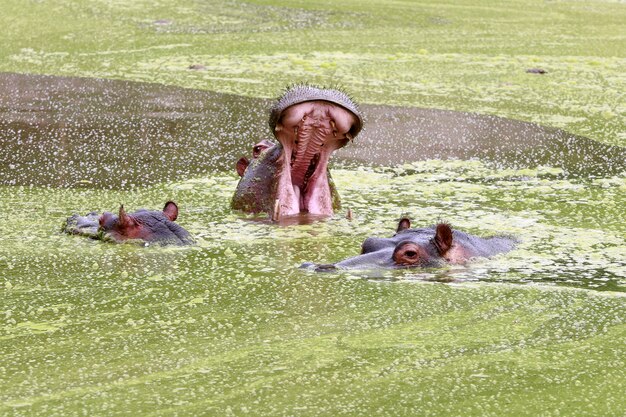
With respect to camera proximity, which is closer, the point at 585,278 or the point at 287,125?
the point at 585,278

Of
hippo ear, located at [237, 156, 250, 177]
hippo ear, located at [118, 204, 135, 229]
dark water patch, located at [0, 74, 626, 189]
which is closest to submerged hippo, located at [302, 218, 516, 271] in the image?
hippo ear, located at [118, 204, 135, 229]

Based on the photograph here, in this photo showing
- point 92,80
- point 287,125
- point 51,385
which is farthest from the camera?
point 92,80

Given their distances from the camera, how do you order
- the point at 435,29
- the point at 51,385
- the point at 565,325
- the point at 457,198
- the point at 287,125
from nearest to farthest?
the point at 51,385 → the point at 565,325 → the point at 287,125 → the point at 457,198 → the point at 435,29

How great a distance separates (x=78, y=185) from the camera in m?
5.59

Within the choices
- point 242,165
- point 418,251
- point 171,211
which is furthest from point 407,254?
point 242,165

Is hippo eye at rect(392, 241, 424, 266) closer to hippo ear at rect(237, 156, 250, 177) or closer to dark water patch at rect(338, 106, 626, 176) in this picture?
hippo ear at rect(237, 156, 250, 177)

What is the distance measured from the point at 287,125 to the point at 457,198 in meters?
0.82

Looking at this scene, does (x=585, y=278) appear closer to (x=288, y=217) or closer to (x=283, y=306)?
(x=283, y=306)

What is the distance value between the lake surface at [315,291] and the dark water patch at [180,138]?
0.02 meters

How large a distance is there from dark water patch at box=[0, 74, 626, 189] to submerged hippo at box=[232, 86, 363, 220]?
726mm

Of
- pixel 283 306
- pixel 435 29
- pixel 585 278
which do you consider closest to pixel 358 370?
pixel 283 306

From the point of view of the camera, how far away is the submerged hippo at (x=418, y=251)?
4066 millimetres

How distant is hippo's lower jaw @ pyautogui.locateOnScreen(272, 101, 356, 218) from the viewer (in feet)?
15.9

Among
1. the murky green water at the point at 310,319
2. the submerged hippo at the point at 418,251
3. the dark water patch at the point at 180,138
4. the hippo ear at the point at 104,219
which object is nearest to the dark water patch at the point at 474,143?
the dark water patch at the point at 180,138
